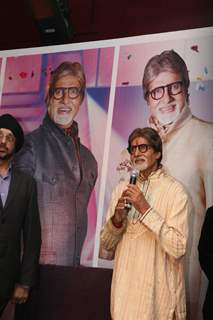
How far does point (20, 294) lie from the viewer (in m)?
2.83

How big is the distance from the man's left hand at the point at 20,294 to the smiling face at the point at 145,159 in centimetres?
109

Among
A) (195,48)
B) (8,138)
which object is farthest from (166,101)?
(8,138)

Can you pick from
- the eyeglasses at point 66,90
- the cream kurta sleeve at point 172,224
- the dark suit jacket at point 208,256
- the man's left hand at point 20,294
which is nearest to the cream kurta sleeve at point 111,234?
the cream kurta sleeve at point 172,224

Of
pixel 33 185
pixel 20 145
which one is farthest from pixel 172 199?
pixel 20 145

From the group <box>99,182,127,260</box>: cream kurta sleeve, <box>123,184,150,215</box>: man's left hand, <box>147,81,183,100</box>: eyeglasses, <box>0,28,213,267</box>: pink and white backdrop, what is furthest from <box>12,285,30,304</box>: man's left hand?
<box>147,81,183,100</box>: eyeglasses

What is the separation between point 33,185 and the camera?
3086 mm

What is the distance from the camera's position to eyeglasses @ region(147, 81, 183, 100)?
290 centimetres

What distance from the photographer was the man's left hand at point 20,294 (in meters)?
2.83

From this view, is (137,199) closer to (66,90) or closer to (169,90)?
(169,90)

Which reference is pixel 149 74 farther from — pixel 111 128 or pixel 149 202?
pixel 149 202

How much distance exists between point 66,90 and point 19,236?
1139 mm

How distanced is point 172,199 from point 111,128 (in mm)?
783

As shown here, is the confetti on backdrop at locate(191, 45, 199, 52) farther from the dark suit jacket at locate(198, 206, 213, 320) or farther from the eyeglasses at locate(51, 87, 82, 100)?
the dark suit jacket at locate(198, 206, 213, 320)

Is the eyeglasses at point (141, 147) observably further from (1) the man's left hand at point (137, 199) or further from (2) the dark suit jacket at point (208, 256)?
(2) the dark suit jacket at point (208, 256)
